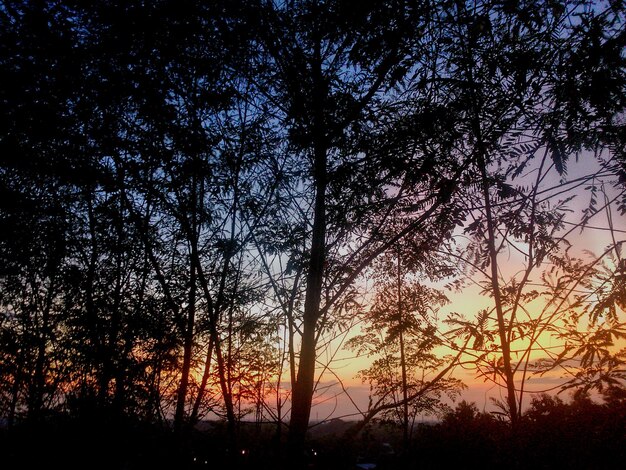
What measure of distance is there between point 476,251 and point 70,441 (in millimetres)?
4997

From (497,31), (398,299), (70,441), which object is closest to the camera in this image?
(497,31)

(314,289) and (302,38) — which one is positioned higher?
(302,38)

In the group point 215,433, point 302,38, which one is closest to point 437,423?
point 215,433

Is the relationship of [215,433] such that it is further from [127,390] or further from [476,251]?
[476,251]

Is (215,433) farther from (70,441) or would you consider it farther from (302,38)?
(302,38)

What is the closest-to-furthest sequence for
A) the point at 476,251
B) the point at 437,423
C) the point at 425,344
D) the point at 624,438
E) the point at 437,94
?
1. the point at 437,94
2. the point at 476,251
3. the point at 425,344
4. the point at 624,438
5. the point at 437,423

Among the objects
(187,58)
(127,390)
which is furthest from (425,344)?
(187,58)

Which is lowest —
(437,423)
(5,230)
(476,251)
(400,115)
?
(437,423)

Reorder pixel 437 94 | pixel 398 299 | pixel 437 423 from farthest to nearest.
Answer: pixel 437 423 < pixel 398 299 < pixel 437 94

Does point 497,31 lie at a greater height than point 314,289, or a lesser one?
greater

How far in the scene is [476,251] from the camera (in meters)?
3.98

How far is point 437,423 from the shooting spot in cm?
1053

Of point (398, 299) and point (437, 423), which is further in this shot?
point (437, 423)

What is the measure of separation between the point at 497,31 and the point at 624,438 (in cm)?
517
